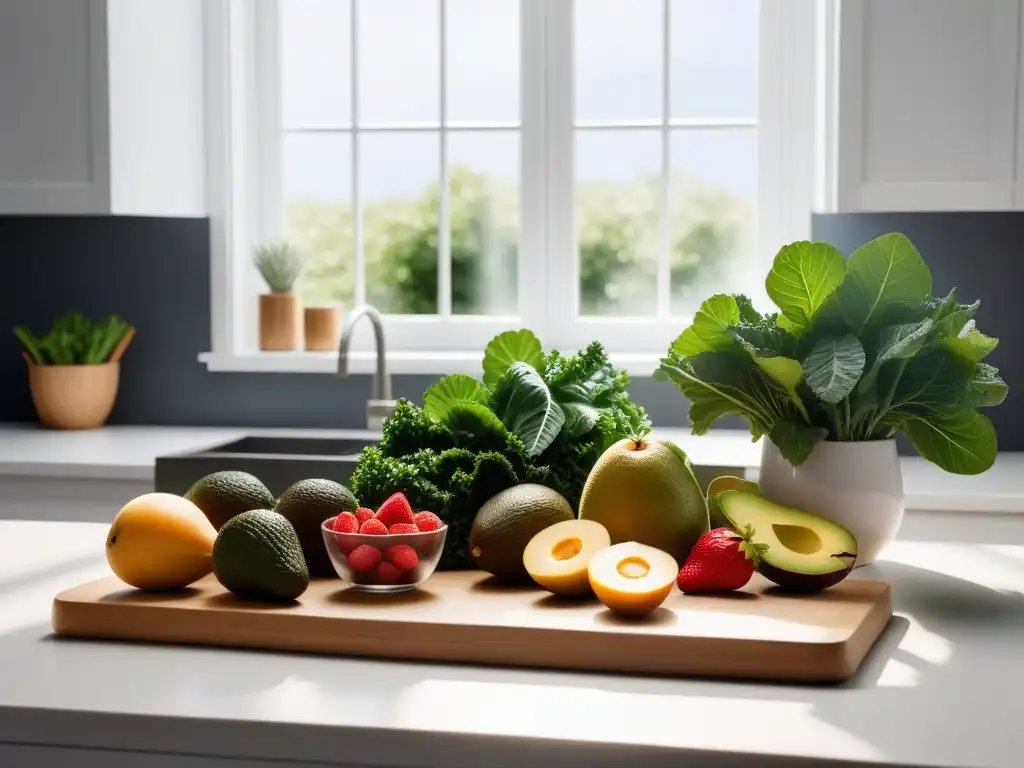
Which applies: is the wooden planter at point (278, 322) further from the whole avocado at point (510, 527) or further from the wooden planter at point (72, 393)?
the whole avocado at point (510, 527)

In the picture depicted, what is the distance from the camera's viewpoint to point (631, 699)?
3.45 feet

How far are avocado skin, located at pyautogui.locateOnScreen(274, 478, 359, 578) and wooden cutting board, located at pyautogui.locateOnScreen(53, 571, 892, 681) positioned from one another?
0.05 metres

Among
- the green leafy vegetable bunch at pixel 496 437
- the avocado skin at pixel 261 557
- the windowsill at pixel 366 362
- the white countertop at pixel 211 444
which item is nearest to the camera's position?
the avocado skin at pixel 261 557

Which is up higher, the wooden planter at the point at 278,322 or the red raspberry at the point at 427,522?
the wooden planter at the point at 278,322

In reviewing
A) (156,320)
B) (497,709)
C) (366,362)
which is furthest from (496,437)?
(156,320)

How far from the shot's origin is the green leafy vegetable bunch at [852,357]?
1.36 meters

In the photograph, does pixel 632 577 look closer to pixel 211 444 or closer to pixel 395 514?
pixel 395 514

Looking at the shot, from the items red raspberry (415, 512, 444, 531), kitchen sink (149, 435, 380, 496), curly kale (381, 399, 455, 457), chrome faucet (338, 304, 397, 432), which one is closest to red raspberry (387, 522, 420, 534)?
red raspberry (415, 512, 444, 531)

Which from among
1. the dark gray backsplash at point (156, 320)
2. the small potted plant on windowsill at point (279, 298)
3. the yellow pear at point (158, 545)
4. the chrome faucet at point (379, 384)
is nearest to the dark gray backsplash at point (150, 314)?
the dark gray backsplash at point (156, 320)

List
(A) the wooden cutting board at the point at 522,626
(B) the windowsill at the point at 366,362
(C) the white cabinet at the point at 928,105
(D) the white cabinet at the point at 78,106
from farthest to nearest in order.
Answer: (B) the windowsill at the point at 366,362
(D) the white cabinet at the point at 78,106
(C) the white cabinet at the point at 928,105
(A) the wooden cutting board at the point at 522,626

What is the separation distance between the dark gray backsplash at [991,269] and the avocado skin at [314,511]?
2.18 m

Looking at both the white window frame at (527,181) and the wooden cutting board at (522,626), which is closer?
the wooden cutting board at (522,626)

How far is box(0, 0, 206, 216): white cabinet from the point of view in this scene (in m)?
3.10

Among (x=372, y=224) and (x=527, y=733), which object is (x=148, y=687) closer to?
(x=527, y=733)
